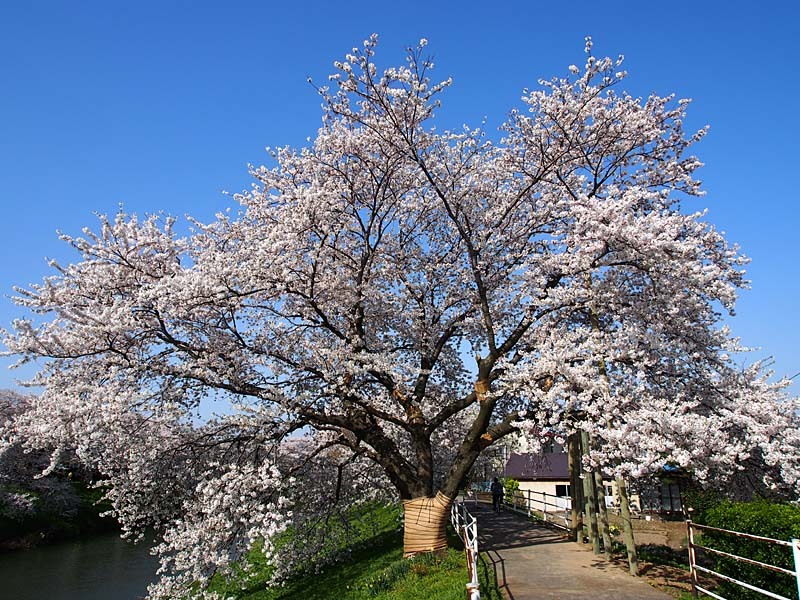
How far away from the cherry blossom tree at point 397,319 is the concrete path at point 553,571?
199cm

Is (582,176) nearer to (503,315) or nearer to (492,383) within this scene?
(503,315)

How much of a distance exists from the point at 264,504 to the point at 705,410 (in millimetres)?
9273

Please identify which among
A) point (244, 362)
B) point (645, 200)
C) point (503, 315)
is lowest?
point (244, 362)

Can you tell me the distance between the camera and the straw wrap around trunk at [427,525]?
13.2 meters

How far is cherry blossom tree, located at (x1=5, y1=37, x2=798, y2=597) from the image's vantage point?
443 inches

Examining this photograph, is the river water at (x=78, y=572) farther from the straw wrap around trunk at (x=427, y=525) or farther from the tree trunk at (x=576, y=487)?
the tree trunk at (x=576, y=487)

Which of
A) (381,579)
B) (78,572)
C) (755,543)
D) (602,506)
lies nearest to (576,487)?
(602,506)

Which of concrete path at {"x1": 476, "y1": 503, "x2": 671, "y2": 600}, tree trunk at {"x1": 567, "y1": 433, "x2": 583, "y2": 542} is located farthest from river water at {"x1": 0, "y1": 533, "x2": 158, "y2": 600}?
tree trunk at {"x1": 567, "y1": 433, "x2": 583, "y2": 542}

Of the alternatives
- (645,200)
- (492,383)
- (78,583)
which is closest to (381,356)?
(492,383)

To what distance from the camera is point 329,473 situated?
16578mm

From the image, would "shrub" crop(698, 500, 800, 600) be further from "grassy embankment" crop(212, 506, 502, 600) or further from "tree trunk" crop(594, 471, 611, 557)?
"grassy embankment" crop(212, 506, 502, 600)

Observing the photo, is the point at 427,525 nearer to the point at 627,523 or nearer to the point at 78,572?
the point at 627,523

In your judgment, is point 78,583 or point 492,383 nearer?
point 492,383

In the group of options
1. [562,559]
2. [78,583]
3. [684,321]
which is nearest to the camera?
[684,321]
